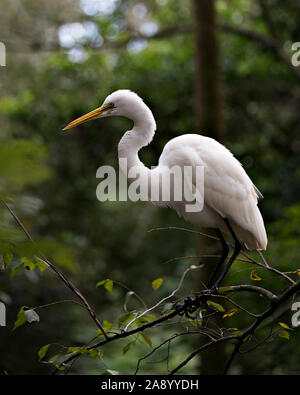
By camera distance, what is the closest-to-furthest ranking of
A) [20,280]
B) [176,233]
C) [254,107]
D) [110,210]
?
[20,280]
[254,107]
[176,233]
[110,210]

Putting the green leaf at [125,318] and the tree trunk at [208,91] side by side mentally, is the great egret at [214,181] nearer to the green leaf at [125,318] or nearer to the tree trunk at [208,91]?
the green leaf at [125,318]

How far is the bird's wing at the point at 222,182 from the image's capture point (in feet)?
7.87

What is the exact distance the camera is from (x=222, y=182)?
241cm

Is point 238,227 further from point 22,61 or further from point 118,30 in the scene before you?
point 22,61

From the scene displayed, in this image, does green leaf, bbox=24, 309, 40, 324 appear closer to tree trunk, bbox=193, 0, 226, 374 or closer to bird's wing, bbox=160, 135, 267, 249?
bird's wing, bbox=160, 135, 267, 249

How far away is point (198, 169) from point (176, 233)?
5857mm

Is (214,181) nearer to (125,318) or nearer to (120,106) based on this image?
(120,106)

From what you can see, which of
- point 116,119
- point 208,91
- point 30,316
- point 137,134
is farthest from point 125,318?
point 116,119

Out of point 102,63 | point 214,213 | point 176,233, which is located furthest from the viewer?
point 176,233

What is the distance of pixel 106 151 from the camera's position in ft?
23.4

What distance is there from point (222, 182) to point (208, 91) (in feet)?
7.61

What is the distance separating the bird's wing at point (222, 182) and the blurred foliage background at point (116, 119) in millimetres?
3184

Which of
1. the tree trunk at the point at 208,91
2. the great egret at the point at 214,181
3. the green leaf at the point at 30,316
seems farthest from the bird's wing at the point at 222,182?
the tree trunk at the point at 208,91

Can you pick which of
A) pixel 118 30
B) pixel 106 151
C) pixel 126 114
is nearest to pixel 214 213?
pixel 126 114
